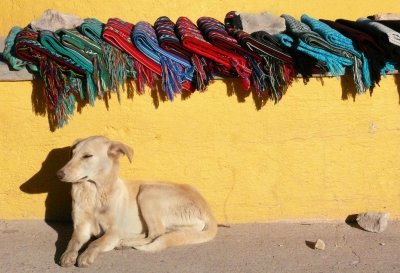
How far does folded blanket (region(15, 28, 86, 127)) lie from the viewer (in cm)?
512

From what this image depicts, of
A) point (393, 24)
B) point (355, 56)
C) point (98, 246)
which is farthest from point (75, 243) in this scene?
point (393, 24)

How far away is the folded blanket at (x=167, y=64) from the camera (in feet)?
17.0

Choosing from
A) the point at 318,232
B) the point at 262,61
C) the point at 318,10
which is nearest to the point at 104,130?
the point at 262,61

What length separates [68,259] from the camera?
15.2 feet

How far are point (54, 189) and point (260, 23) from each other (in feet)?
7.51

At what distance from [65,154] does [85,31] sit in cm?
105

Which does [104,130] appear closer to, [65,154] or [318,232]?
[65,154]

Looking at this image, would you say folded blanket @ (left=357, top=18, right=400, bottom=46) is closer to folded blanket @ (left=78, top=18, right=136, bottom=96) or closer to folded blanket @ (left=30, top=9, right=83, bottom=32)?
folded blanket @ (left=78, top=18, right=136, bottom=96)

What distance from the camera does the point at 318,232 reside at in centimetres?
534

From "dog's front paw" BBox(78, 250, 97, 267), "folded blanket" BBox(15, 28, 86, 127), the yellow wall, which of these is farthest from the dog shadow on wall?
"dog's front paw" BBox(78, 250, 97, 267)

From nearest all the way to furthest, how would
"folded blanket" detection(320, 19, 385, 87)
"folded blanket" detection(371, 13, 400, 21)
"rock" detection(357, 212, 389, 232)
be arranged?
"folded blanket" detection(320, 19, 385, 87)
"rock" detection(357, 212, 389, 232)
"folded blanket" detection(371, 13, 400, 21)

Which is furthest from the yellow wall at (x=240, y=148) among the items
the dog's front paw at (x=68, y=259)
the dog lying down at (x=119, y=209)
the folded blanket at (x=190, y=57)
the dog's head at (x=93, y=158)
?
the dog's front paw at (x=68, y=259)

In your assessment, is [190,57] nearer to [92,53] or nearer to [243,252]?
[92,53]

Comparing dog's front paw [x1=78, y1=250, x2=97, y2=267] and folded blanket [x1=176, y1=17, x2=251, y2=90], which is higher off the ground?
folded blanket [x1=176, y1=17, x2=251, y2=90]
